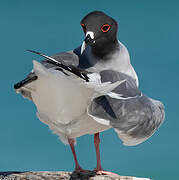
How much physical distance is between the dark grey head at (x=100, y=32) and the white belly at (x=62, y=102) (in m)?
0.63

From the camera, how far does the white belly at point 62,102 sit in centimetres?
420

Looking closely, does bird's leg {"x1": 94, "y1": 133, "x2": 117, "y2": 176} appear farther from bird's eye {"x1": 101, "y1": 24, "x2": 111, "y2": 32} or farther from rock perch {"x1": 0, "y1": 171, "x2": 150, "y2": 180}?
bird's eye {"x1": 101, "y1": 24, "x2": 111, "y2": 32}

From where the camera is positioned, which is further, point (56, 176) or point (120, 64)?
point (56, 176)

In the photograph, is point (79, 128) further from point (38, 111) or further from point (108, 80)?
point (108, 80)

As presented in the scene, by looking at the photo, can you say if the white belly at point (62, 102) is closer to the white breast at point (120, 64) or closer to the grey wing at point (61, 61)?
the grey wing at point (61, 61)

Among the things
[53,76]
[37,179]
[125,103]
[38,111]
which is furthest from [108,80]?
[37,179]

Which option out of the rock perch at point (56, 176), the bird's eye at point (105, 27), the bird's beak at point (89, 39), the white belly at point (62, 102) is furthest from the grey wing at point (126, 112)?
the rock perch at point (56, 176)

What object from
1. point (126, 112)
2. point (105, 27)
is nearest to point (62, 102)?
point (126, 112)

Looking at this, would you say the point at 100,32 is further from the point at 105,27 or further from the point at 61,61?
the point at 61,61

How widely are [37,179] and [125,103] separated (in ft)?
6.92

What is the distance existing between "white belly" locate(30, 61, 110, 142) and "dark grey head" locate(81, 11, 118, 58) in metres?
0.63

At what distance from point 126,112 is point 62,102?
0.86 m

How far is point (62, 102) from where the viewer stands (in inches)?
177

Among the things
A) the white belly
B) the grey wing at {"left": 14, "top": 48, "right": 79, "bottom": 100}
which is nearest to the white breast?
the grey wing at {"left": 14, "top": 48, "right": 79, "bottom": 100}
